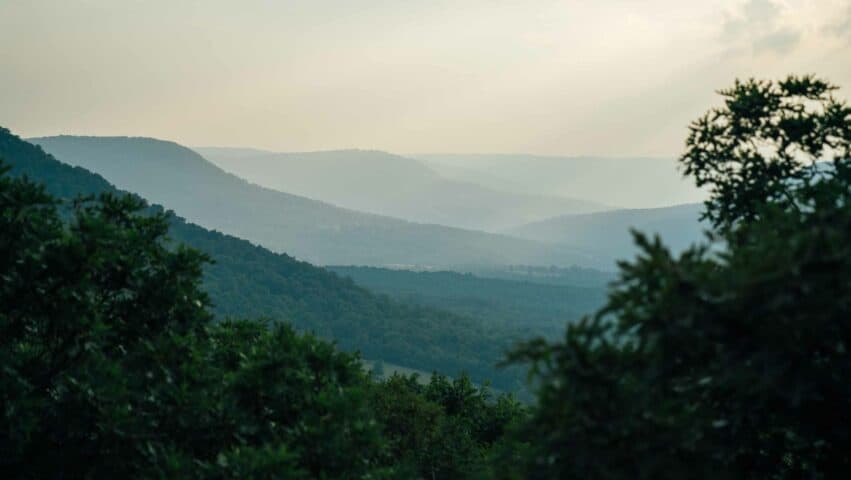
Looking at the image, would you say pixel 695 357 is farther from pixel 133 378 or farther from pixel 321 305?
pixel 321 305

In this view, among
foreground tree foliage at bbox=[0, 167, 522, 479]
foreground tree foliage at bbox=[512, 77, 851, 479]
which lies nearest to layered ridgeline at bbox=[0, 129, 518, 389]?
foreground tree foliage at bbox=[0, 167, 522, 479]

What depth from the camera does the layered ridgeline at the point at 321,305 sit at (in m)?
136

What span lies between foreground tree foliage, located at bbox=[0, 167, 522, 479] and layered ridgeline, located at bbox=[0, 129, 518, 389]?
369ft

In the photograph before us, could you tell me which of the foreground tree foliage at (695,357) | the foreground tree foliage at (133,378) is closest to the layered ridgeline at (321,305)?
the foreground tree foliage at (133,378)

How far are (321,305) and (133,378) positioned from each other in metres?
137

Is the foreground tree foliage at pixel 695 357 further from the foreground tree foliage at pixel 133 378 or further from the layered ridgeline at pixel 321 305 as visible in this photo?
the layered ridgeline at pixel 321 305

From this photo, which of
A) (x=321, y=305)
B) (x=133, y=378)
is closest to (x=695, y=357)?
(x=133, y=378)

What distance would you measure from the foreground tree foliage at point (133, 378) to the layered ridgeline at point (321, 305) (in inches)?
4430

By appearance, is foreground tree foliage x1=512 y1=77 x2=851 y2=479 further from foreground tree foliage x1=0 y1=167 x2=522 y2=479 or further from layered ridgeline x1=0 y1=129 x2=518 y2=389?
layered ridgeline x1=0 y1=129 x2=518 y2=389

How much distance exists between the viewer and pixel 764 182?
1747 centimetres

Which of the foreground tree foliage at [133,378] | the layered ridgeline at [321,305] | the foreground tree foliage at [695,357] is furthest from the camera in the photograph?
the layered ridgeline at [321,305]

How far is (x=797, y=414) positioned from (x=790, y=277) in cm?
301

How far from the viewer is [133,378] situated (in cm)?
1405

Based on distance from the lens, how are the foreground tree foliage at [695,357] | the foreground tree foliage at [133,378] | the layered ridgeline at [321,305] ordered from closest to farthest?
the foreground tree foliage at [695,357] → the foreground tree foliage at [133,378] → the layered ridgeline at [321,305]
